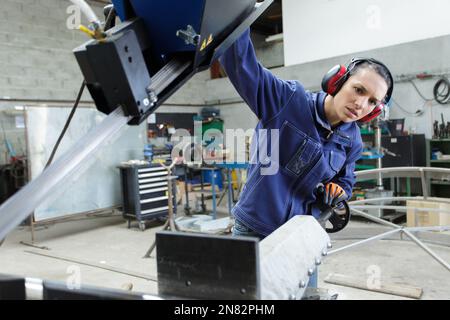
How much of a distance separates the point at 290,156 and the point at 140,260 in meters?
2.57

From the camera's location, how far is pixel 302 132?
1355 millimetres

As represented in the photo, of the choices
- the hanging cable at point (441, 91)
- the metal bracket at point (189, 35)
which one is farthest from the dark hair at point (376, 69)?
the hanging cable at point (441, 91)

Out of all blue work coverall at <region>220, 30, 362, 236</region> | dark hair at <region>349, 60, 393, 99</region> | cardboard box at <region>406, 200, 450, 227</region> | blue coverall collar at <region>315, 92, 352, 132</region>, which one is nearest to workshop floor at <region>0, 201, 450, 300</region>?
cardboard box at <region>406, 200, 450, 227</region>

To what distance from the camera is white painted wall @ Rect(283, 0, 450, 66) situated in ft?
12.6

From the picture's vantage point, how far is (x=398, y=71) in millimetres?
5477

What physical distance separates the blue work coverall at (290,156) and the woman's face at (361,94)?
0.10 m

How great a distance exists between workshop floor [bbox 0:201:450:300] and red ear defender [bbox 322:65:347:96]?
170 cm

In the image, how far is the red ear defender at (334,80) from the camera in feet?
4.47

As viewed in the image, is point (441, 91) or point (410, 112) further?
point (410, 112)

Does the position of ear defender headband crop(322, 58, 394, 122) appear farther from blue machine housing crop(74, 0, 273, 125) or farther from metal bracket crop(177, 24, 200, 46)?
metal bracket crop(177, 24, 200, 46)

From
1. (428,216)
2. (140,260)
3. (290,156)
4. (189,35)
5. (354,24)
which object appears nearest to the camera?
(189,35)

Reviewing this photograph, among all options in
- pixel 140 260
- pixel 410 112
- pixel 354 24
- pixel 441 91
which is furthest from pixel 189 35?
pixel 410 112

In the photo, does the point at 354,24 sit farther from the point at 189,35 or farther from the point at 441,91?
the point at 189,35

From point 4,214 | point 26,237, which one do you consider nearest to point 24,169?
point 26,237
